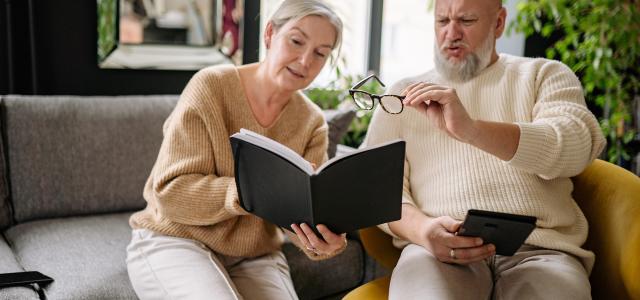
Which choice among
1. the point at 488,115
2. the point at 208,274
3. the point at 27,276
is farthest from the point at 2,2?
the point at 488,115

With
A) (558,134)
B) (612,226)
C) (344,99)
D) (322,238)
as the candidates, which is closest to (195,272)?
(322,238)

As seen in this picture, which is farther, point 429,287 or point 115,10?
point 115,10

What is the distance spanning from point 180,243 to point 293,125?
1.52ft

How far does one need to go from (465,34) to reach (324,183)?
2.30ft

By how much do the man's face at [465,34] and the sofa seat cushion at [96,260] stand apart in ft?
2.58

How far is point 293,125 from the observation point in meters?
1.75

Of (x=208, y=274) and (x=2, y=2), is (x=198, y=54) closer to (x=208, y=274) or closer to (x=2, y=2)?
(x=2, y=2)

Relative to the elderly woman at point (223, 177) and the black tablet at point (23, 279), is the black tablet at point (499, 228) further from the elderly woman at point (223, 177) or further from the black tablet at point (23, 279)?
the black tablet at point (23, 279)

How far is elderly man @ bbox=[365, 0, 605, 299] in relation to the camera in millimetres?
1378

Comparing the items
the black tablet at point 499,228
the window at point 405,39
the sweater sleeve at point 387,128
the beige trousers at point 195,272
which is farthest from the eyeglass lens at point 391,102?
the window at point 405,39

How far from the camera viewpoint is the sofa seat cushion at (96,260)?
1590 mm

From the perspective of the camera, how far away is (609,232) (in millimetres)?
1493

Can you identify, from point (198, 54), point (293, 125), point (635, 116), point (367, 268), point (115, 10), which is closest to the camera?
point (293, 125)

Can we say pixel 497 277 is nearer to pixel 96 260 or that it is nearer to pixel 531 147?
pixel 531 147
